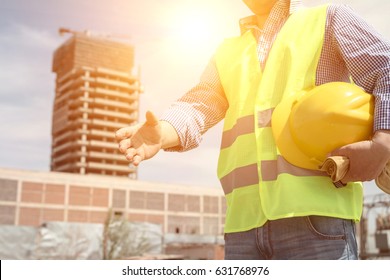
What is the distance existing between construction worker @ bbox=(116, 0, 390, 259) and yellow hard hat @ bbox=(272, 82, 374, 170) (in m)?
0.05

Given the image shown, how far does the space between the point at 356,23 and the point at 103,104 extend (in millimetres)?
123467

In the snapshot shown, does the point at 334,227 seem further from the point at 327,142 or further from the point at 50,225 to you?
the point at 50,225

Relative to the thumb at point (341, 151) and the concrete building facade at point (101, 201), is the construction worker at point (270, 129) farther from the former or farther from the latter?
the concrete building facade at point (101, 201)

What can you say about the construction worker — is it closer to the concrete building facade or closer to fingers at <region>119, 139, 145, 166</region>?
fingers at <region>119, 139, 145, 166</region>

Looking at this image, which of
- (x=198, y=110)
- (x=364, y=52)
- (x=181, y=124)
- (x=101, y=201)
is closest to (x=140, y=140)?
(x=181, y=124)

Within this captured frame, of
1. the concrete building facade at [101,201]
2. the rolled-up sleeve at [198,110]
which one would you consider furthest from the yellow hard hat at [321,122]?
the concrete building facade at [101,201]

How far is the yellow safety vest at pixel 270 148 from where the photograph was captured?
2283 mm

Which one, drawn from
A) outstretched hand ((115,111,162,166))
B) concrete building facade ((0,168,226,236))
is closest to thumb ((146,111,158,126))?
outstretched hand ((115,111,162,166))

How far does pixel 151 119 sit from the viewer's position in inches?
91.0

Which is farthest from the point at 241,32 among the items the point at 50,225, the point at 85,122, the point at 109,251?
the point at 85,122

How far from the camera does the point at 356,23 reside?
2.35 metres

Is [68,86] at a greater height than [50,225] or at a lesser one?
greater

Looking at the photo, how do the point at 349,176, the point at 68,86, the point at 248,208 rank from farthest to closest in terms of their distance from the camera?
the point at 68,86 < the point at 248,208 < the point at 349,176

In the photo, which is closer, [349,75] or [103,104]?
[349,75]
